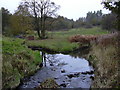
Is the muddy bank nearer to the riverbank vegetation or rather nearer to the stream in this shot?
the stream

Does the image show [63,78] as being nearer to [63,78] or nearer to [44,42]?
[63,78]

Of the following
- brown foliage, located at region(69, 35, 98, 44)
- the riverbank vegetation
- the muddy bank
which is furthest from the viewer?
brown foliage, located at region(69, 35, 98, 44)

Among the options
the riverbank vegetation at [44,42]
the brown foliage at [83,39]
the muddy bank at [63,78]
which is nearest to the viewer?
the riverbank vegetation at [44,42]

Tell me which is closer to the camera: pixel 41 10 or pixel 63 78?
pixel 63 78

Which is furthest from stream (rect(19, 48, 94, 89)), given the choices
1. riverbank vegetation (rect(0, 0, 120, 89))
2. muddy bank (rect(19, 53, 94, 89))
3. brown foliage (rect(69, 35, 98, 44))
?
brown foliage (rect(69, 35, 98, 44))

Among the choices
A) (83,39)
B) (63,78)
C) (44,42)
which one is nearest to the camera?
(63,78)

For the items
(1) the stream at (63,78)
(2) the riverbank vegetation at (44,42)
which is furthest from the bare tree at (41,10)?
(1) the stream at (63,78)

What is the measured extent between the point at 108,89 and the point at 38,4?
29631mm

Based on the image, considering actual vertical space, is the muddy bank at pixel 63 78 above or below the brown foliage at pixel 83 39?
below

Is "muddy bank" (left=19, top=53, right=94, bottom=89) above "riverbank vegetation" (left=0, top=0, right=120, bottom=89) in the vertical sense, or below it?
below

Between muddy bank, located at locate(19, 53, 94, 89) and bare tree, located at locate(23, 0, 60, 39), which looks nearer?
muddy bank, located at locate(19, 53, 94, 89)

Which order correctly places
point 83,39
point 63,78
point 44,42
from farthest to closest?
1. point 83,39
2. point 44,42
3. point 63,78

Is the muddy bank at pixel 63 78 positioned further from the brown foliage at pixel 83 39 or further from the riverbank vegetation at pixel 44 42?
the brown foliage at pixel 83 39

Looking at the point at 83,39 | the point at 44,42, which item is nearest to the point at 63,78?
the point at 44,42
